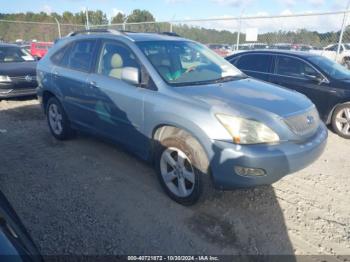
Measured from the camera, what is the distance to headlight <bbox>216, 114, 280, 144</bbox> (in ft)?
9.37

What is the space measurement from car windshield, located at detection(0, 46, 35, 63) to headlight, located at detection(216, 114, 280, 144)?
7.87 metres

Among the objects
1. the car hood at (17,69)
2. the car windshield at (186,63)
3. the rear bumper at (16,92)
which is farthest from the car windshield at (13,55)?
the car windshield at (186,63)

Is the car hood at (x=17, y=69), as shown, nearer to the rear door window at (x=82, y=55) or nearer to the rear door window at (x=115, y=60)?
the rear door window at (x=82, y=55)

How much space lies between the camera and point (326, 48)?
11.9 m

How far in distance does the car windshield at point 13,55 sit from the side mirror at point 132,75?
6.51 m

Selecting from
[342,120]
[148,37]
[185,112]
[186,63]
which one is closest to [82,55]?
[148,37]

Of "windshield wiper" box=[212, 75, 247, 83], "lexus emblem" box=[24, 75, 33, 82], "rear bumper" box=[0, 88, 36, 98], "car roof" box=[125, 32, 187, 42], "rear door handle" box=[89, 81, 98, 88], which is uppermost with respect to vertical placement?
"car roof" box=[125, 32, 187, 42]

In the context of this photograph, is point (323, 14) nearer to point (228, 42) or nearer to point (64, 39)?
point (228, 42)

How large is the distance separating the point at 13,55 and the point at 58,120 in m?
4.96

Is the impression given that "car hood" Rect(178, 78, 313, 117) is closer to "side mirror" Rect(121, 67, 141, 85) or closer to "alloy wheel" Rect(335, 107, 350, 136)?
"side mirror" Rect(121, 67, 141, 85)

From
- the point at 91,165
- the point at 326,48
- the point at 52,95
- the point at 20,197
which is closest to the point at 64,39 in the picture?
the point at 52,95

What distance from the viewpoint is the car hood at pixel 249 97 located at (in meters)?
3.06

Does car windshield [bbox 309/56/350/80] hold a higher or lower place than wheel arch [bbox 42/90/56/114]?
higher

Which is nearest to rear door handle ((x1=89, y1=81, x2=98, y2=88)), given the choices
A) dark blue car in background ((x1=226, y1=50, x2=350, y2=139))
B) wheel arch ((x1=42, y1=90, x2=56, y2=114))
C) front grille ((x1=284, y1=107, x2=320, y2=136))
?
wheel arch ((x1=42, y1=90, x2=56, y2=114))
